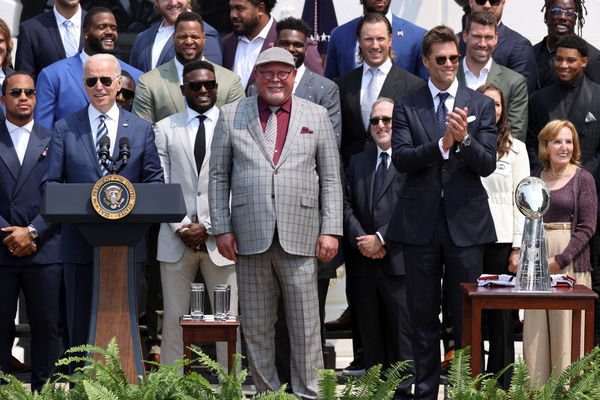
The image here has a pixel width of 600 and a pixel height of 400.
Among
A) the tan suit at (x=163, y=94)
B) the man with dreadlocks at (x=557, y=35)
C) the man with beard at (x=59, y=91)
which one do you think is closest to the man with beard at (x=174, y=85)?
the tan suit at (x=163, y=94)

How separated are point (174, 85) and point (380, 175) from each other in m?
1.50

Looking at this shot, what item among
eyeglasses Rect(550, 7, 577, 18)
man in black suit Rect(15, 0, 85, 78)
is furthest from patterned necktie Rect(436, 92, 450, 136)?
man in black suit Rect(15, 0, 85, 78)

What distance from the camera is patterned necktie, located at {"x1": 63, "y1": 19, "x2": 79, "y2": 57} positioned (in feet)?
28.3

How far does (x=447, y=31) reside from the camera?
22.1 feet

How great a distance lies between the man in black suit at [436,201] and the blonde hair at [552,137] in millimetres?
764

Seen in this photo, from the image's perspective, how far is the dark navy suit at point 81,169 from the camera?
21.9ft

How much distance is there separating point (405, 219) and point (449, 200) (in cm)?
27

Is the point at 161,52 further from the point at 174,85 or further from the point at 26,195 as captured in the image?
the point at 26,195

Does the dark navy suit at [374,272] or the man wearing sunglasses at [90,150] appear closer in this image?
the man wearing sunglasses at [90,150]

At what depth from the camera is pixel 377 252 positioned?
7.46 meters

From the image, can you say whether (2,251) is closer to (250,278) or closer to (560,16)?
(250,278)

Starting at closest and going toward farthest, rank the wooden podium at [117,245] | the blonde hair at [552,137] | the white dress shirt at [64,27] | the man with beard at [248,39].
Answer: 1. the wooden podium at [117,245]
2. the blonde hair at [552,137]
3. the man with beard at [248,39]
4. the white dress shirt at [64,27]

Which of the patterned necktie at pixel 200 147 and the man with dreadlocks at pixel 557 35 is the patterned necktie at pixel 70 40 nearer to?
the patterned necktie at pixel 200 147

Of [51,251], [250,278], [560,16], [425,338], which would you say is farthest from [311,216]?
[560,16]
